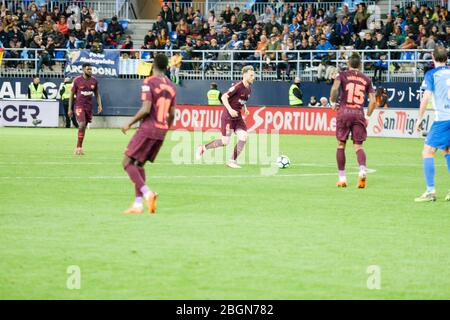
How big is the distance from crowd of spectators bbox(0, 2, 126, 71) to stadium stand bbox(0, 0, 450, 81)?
1.7 inches

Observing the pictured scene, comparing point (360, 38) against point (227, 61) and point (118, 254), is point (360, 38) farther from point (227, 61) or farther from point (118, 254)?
point (118, 254)

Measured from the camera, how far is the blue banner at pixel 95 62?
1642 inches

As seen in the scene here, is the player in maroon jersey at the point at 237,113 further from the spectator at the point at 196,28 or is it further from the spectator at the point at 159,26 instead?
the spectator at the point at 159,26

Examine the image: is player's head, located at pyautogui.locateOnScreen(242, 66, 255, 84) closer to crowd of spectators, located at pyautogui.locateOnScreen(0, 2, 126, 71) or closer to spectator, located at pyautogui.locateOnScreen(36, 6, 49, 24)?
crowd of spectators, located at pyautogui.locateOnScreen(0, 2, 126, 71)

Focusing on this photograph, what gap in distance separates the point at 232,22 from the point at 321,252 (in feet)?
111

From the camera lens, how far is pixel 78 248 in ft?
33.3

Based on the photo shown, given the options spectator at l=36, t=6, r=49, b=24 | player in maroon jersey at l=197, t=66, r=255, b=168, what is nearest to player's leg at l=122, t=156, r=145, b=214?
player in maroon jersey at l=197, t=66, r=255, b=168

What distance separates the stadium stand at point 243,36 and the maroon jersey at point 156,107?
24.7 metres

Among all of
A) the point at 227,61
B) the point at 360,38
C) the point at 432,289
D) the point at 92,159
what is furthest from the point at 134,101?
the point at 432,289

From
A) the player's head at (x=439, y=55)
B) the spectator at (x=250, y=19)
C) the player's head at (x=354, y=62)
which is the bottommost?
the player's head at (x=354, y=62)

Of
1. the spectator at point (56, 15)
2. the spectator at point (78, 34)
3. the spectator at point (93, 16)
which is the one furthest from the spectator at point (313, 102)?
the spectator at point (56, 15)

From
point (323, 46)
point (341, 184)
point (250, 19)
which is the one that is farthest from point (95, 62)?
point (341, 184)

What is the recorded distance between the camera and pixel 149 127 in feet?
42.7

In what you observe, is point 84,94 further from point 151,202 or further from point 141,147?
point 151,202
